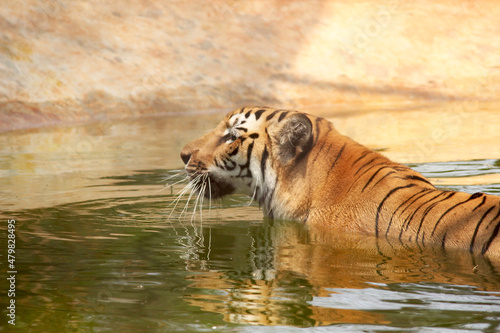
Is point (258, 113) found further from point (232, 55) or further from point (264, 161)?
point (232, 55)

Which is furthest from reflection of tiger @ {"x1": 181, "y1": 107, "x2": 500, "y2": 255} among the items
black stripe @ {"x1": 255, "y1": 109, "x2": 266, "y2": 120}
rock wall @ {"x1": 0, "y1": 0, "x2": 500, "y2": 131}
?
rock wall @ {"x1": 0, "y1": 0, "x2": 500, "y2": 131}

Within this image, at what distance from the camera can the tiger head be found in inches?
139

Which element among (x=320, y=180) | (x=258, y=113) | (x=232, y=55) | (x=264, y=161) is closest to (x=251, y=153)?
(x=264, y=161)

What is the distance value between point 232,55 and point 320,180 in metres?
6.58

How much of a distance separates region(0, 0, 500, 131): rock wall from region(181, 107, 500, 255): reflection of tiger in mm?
4513

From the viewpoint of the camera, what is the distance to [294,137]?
3.52 meters

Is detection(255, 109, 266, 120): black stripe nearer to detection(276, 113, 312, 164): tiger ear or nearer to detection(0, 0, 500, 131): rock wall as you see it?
detection(276, 113, 312, 164): tiger ear

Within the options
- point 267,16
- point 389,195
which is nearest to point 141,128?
point 267,16

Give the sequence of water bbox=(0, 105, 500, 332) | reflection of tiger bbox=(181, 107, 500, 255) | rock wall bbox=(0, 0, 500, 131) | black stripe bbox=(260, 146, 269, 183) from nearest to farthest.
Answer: water bbox=(0, 105, 500, 332)
reflection of tiger bbox=(181, 107, 500, 255)
black stripe bbox=(260, 146, 269, 183)
rock wall bbox=(0, 0, 500, 131)

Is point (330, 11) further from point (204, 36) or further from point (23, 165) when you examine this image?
point (23, 165)

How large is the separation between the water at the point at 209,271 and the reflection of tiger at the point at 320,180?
96 mm

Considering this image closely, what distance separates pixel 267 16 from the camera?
10.9 meters

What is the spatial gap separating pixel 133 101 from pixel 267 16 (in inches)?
115

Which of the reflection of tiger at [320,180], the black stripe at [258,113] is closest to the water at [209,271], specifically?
the reflection of tiger at [320,180]
